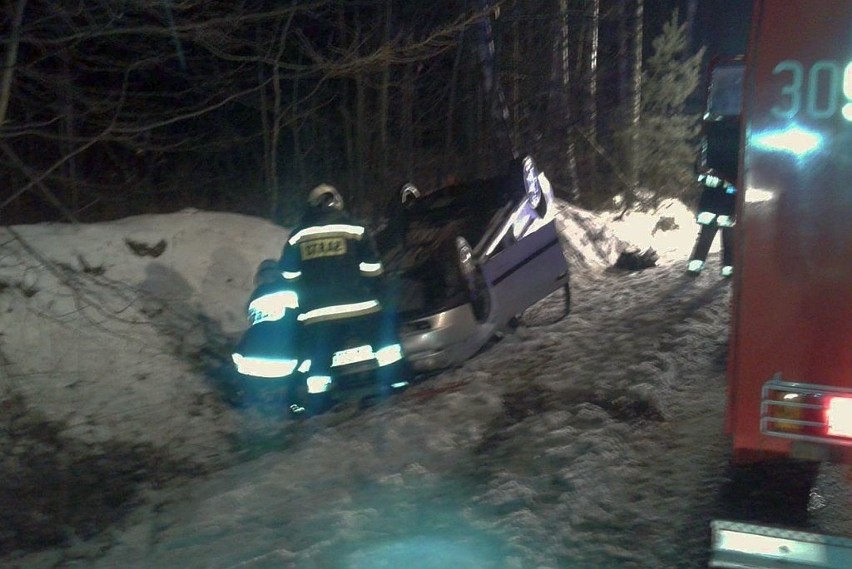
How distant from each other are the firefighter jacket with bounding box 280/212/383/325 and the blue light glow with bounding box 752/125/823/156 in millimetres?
4041

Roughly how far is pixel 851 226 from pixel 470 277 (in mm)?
4356

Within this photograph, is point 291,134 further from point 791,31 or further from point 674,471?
point 791,31

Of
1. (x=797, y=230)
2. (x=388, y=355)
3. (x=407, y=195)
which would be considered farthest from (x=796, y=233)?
(x=407, y=195)

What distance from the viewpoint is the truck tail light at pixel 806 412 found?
12.0 feet

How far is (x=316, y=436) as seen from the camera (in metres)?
6.72

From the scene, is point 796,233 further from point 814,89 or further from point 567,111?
point 567,111

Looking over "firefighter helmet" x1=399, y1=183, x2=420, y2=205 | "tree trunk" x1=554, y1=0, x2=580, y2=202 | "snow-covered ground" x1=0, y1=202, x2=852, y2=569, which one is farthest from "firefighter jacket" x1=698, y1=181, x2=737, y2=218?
"tree trunk" x1=554, y1=0, x2=580, y2=202

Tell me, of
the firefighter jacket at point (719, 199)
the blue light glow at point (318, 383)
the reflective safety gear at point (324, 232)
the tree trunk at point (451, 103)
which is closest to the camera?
the blue light glow at point (318, 383)

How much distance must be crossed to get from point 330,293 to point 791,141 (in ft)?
13.9

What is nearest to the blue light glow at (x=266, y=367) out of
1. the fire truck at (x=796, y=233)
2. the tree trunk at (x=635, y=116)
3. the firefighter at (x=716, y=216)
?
the fire truck at (x=796, y=233)

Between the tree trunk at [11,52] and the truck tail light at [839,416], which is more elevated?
the tree trunk at [11,52]

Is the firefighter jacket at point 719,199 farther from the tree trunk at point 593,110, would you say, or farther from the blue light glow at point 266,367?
the tree trunk at point 593,110

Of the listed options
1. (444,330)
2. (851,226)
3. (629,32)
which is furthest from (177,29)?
(629,32)

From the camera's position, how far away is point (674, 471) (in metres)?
5.49
